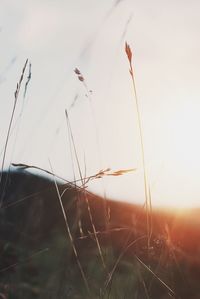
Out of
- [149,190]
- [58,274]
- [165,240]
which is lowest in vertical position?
[58,274]

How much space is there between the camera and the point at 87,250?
9.66ft

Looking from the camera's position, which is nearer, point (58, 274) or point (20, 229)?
point (58, 274)

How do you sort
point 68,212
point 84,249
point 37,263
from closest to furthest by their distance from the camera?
point 37,263
point 84,249
point 68,212

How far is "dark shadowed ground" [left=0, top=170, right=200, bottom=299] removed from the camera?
161 cm

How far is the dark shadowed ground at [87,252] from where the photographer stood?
1.61 m

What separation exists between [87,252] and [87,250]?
0.06 m

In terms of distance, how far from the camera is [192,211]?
436cm

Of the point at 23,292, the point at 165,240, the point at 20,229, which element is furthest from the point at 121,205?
the point at 165,240

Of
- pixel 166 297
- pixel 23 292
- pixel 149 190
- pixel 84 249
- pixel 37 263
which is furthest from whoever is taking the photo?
pixel 84 249

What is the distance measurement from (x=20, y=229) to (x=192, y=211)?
184 cm

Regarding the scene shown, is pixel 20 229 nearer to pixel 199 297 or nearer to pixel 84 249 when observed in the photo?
pixel 84 249

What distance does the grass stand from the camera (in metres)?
1.54

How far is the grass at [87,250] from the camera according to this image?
5.04ft

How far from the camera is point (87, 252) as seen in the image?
2.88 meters
